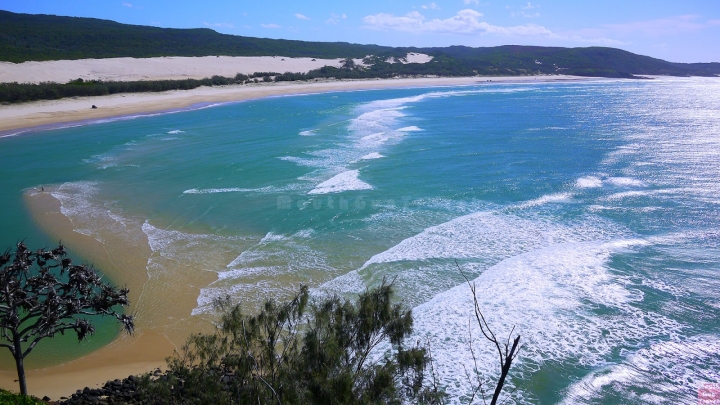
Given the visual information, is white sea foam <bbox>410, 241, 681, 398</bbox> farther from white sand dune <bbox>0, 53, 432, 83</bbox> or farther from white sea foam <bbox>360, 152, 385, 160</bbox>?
white sand dune <bbox>0, 53, 432, 83</bbox>

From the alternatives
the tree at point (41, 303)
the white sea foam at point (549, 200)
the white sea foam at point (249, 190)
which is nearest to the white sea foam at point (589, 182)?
the white sea foam at point (549, 200)

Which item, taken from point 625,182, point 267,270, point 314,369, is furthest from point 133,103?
point 314,369

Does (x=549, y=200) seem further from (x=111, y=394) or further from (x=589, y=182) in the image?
(x=111, y=394)

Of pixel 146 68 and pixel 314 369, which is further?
pixel 146 68

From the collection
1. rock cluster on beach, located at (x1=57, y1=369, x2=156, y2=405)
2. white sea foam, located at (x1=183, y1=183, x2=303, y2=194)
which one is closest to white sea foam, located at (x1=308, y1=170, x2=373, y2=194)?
white sea foam, located at (x1=183, y1=183, x2=303, y2=194)

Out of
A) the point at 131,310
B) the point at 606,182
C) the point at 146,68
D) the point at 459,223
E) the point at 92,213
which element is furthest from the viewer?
the point at 146,68

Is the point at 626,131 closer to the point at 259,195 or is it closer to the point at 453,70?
the point at 259,195
